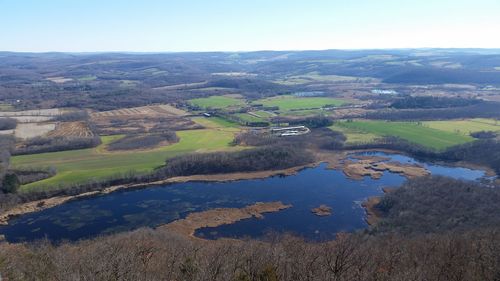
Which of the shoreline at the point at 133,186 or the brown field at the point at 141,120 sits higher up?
the brown field at the point at 141,120

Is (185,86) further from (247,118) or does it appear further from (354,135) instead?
(354,135)

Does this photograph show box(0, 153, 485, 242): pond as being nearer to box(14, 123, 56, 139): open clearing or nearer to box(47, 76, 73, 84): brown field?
box(14, 123, 56, 139): open clearing

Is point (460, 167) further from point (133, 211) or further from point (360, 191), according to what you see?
point (133, 211)

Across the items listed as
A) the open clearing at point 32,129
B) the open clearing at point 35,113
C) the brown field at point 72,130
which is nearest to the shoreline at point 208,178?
the brown field at point 72,130

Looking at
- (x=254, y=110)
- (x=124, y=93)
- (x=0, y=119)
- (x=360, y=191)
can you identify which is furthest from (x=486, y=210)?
(x=124, y=93)

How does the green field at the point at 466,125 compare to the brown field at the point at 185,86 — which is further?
the brown field at the point at 185,86

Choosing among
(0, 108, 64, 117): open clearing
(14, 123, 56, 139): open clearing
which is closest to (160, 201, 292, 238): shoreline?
(14, 123, 56, 139): open clearing

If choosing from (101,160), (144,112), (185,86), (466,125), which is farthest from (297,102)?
(101,160)

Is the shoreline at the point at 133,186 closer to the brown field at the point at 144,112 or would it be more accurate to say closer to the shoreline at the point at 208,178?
the shoreline at the point at 208,178
